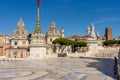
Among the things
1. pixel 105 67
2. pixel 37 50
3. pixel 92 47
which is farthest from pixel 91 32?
pixel 105 67

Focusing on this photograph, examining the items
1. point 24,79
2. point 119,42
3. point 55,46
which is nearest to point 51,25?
point 55,46

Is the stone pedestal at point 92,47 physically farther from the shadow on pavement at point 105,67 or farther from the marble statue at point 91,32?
the shadow on pavement at point 105,67

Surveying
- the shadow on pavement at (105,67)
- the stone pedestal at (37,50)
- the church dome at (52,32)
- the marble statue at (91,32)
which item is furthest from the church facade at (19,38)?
the shadow on pavement at (105,67)

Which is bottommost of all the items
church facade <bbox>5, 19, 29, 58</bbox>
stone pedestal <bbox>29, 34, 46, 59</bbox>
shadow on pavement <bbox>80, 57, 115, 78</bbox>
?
shadow on pavement <bbox>80, 57, 115, 78</bbox>

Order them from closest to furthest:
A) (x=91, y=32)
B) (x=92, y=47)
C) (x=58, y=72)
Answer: (x=58, y=72) → (x=92, y=47) → (x=91, y=32)

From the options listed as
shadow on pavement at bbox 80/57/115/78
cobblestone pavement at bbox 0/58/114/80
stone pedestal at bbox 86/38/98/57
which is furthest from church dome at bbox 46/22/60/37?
cobblestone pavement at bbox 0/58/114/80

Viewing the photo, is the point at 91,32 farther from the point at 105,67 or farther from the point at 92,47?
the point at 105,67

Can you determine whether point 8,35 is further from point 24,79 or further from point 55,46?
point 24,79

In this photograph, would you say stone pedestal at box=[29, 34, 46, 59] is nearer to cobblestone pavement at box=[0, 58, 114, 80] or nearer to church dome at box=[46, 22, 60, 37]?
cobblestone pavement at box=[0, 58, 114, 80]

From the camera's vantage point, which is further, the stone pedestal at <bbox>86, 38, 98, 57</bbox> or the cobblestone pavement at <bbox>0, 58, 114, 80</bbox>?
the stone pedestal at <bbox>86, 38, 98, 57</bbox>

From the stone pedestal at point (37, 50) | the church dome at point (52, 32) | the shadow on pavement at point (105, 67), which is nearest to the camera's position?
the shadow on pavement at point (105, 67)

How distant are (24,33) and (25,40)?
5.02 m

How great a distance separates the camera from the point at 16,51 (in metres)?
66.2

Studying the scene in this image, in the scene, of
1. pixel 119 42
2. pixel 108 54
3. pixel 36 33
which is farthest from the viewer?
pixel 119 42
